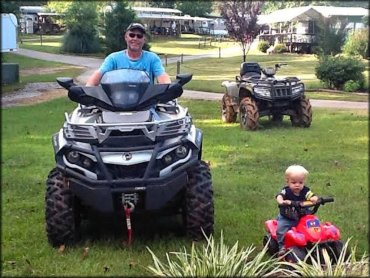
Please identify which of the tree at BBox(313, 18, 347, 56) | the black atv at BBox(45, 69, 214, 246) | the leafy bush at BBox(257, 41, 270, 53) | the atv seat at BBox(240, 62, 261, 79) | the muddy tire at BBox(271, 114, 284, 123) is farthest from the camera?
the leafy bush at BBox(257, 41, 270, 53)

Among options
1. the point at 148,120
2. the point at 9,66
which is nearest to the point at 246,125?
the point at 148,120

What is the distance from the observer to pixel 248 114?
1161 centimetres

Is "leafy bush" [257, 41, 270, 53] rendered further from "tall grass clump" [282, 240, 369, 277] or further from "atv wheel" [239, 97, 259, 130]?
"tall grass clump" [282, 240, 369, 277]

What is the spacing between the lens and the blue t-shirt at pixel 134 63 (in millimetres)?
5395

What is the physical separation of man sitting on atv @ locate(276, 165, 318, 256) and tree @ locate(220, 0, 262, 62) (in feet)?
96.2

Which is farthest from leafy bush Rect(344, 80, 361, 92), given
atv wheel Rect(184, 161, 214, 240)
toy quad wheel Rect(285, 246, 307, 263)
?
toy quad wheel Rect(285, 246, 307, 263)

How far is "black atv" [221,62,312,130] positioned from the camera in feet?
38.3

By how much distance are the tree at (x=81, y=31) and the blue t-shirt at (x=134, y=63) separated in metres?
33.9

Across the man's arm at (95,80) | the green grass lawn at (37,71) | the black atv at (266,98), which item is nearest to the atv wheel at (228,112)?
the black atv at (266,98)

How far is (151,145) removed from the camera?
4.58 metres

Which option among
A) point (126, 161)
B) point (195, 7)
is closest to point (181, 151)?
point (126, 161)

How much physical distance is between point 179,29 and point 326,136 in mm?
56324

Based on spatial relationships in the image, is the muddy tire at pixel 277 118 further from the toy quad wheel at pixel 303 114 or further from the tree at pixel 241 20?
the tree at pixel 241 20

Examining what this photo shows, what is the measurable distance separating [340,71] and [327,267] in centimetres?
1776
